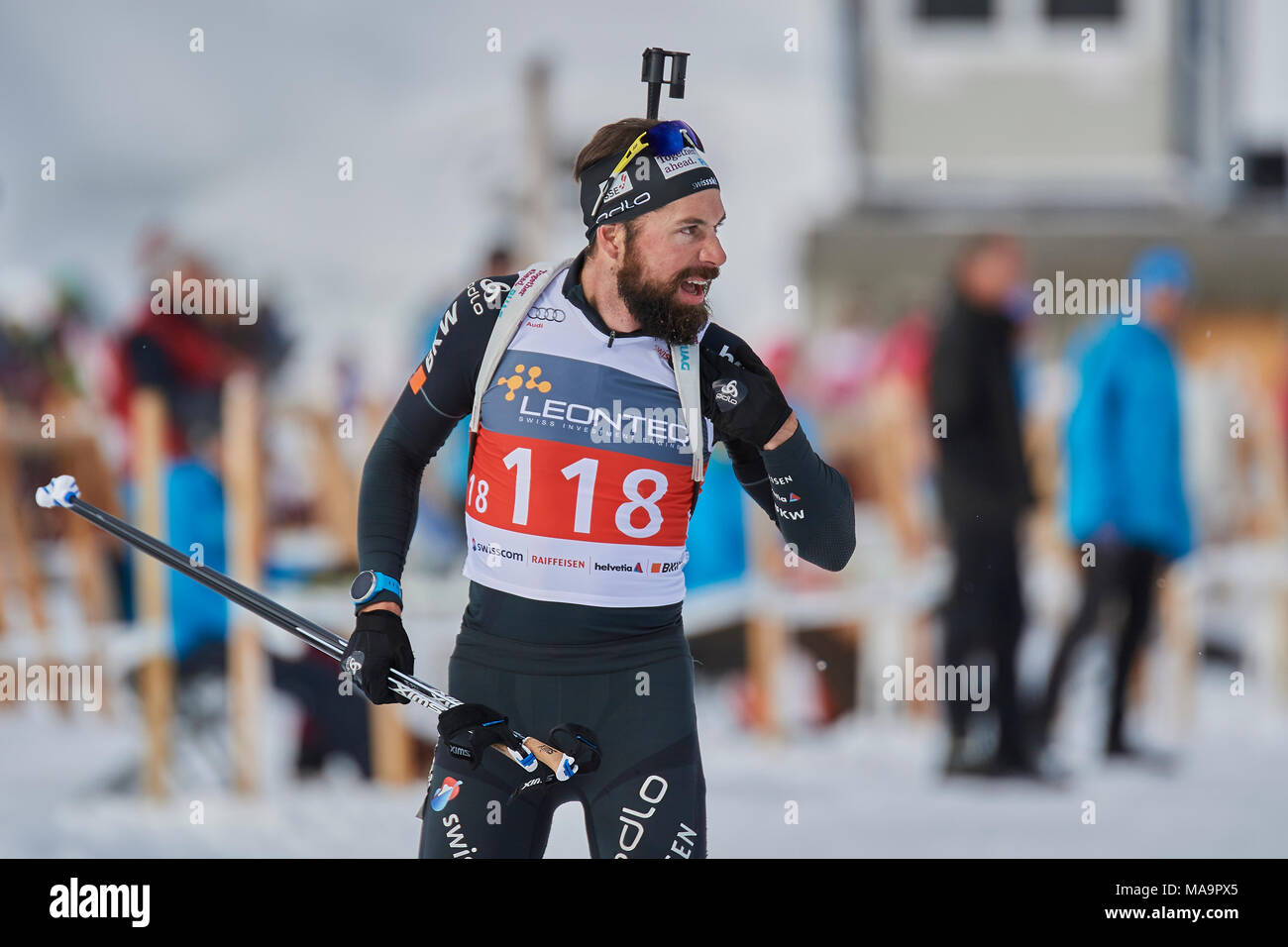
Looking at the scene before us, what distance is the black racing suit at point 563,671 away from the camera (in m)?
2.37

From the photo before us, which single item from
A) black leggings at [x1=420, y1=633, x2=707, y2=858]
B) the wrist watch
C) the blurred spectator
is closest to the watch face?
the wrist watch

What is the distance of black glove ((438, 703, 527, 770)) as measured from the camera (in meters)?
2.29

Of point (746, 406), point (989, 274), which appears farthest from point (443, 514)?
point (746, 406)

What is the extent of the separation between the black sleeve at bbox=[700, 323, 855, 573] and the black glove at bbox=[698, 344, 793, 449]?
4cm

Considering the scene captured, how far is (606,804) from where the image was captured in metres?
2.39

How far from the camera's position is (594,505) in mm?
2385

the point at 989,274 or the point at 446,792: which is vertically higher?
the point at 989,274

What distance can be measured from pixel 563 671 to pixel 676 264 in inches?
26.4

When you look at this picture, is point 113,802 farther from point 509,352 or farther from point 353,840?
point 509,352

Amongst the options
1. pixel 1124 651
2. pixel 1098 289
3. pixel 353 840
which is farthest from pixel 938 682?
pixel 1098 289

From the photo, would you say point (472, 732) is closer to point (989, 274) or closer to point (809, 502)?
point (809, 502)

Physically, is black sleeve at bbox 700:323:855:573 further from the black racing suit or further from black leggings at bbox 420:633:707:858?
black leggings at bbox 420:633:707:858

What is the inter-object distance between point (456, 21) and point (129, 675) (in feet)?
30.3
